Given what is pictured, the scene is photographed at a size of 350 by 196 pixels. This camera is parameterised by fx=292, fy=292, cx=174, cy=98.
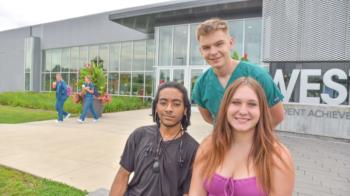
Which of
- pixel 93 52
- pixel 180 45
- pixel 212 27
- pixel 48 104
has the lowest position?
pixel 48 104

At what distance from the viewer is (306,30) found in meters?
8.73

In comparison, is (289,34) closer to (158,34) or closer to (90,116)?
(90,116)

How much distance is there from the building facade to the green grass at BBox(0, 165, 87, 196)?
704 centimetres

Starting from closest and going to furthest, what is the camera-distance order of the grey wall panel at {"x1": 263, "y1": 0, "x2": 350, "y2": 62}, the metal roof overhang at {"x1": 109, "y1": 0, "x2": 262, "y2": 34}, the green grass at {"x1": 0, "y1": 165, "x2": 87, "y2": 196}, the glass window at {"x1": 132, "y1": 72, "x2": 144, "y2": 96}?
the green grass at {"x1": 0, "y1": 165, "x2": 87, "y2": 196} → the grey wall panel at {"x1": 263, "y1": 0, "x2": 350, "y2": 62} → the metal roof overhang at {"x1": 109, "y1": 0, "x2": 262, "y2": 34} → the glass window at {"x1": 132, "y1": 72, "x2": 144, "y2": 96}

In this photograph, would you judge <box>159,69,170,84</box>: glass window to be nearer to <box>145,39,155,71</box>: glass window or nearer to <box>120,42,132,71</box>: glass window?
<box>145,39,155,71</box>: glass window

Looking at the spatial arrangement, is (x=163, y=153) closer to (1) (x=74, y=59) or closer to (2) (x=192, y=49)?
(2) (x=192, y=49)

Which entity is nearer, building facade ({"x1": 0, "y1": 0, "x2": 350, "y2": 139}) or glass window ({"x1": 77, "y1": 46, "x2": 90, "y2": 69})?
building facade ({"x1": 0, "y1": 0, "x2": 350, "y2": 139})

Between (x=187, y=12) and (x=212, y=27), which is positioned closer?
(x=212, y=27)

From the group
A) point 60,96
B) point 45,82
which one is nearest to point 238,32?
point 60,96

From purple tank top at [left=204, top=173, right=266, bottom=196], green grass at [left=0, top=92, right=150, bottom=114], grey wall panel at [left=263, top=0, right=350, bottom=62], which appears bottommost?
green grass at [left=0, top=92, right=150, bottom=114]

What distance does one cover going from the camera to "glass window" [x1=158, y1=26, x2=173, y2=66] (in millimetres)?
17547

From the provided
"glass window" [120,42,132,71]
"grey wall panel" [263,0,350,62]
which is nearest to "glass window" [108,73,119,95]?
"glass window" [120,42,132,71]

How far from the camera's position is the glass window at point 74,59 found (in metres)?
25.7

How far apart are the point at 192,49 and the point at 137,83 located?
6383 millimetres
